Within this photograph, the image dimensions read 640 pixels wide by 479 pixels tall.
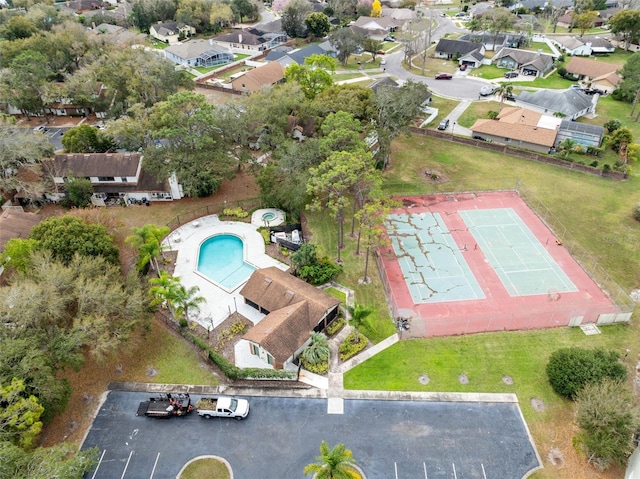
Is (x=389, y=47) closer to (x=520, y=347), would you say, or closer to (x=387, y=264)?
(x=387, y=264)

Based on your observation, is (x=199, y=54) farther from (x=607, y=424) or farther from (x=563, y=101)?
(x=607, y=424)

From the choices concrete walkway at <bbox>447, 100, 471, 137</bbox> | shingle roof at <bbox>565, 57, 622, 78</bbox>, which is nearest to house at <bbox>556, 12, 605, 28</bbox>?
shingle roof at <bbox>565, 57, 622, 78</bbox>

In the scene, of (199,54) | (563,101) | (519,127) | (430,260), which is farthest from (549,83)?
(199,54)

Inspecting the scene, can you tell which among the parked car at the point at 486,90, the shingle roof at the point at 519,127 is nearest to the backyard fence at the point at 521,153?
the shingle roof at the point at 519,127

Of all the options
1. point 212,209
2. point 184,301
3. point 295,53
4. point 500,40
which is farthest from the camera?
point 500,40

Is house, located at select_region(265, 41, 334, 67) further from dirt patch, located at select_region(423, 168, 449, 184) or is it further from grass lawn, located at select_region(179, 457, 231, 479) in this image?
grass lawn, located at select_region(179, 457, 231, 479)

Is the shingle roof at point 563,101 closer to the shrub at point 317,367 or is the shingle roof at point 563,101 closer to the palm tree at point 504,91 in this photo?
the palm tree at point 504,91
